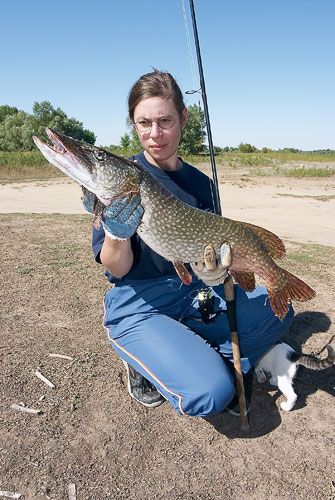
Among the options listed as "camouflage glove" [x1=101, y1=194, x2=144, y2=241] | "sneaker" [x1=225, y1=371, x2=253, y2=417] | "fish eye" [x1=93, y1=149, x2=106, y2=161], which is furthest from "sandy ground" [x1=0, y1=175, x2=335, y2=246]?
"fish eye" [x1=93, y1=149, x2=106, y2=161]

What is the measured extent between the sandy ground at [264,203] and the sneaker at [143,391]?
6.10 metres

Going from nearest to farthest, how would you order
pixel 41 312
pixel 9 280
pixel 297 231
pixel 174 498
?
pixel 174 498
pixel 41 312
pixel 9 280
pixel 297 231

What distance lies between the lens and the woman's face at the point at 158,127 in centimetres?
274

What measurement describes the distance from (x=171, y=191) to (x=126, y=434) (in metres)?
1.84

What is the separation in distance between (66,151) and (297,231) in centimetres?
795

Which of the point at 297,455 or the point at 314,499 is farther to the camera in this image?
the point at 297,455

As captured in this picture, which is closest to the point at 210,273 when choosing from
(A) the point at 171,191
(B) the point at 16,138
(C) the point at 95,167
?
(A) the point at 171,191

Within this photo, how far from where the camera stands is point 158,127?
2.75 m

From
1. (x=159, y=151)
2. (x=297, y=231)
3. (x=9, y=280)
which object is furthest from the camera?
(x=297, y=231)

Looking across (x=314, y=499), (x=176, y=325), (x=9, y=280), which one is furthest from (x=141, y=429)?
(x=9, y=280)

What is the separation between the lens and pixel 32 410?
8.72ft

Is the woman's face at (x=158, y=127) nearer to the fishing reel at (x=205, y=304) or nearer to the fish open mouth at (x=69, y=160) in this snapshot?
the fish open mouth at (x=69, y=160)

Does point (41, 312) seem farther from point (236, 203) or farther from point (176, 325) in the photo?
point (236, 203)

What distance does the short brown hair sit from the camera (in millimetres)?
2746
